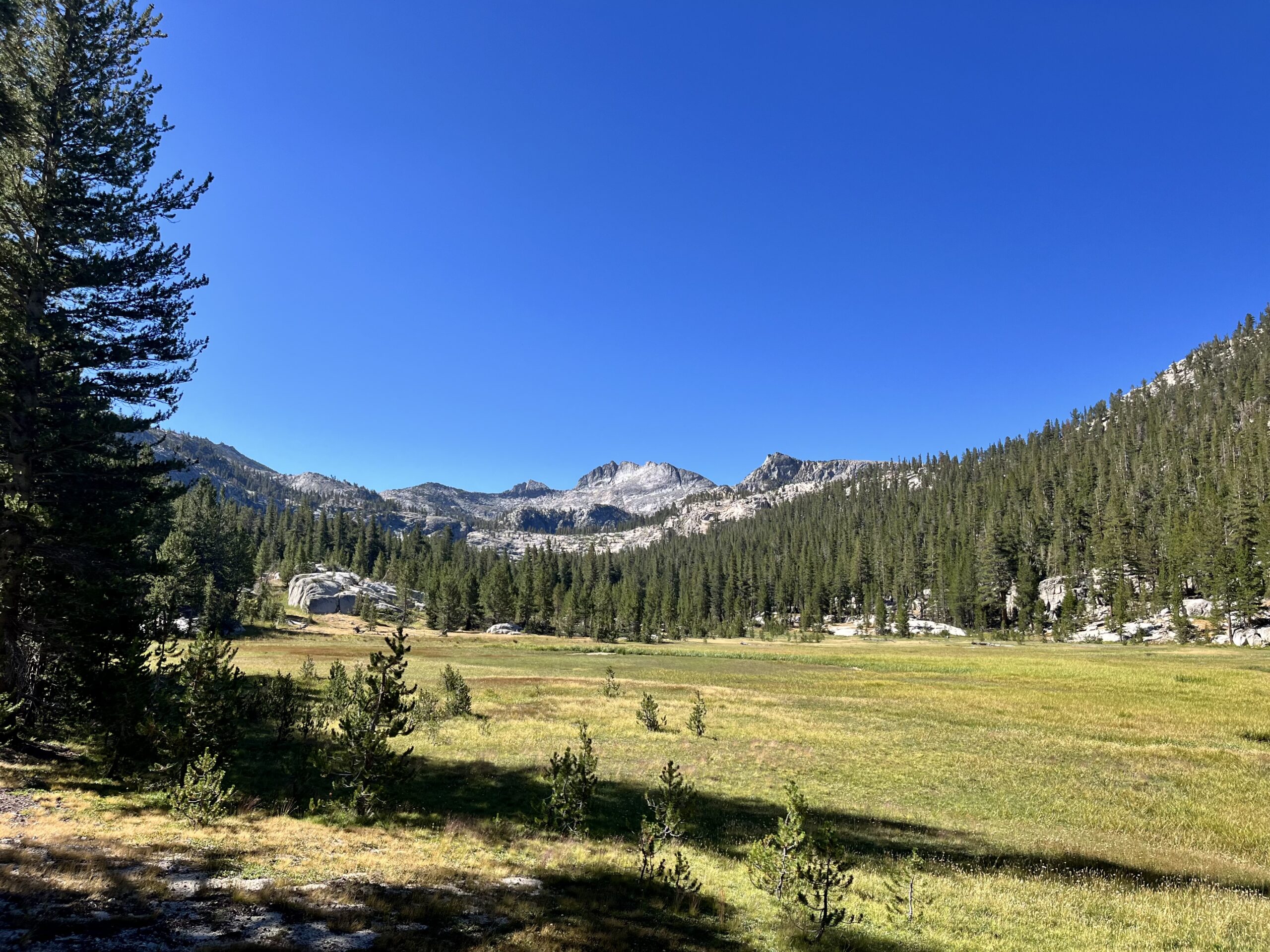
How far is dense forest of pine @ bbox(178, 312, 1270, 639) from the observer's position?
11050 centimetres

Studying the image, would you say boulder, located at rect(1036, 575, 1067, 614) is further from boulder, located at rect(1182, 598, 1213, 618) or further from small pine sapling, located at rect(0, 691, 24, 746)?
small pine sapling, located at rect(0, 691, 24, 746)

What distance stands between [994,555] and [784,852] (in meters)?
157

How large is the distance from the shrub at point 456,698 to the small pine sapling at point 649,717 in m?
9.76

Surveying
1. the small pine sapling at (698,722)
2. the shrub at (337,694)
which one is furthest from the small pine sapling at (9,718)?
the small pine sapling at (698,722)

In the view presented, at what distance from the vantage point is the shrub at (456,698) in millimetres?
31672

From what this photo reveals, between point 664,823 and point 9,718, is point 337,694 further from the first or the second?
point 664,823

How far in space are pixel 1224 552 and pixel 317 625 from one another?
154m

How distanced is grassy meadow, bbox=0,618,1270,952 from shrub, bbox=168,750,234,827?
1.84 ft

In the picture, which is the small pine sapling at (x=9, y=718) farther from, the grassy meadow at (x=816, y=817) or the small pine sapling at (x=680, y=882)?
the small pine sapling at (x=680, y=882)

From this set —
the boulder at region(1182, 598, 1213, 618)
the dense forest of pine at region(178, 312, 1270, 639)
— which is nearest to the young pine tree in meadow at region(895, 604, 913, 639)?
the dense forest of pine at region(178, 312, 1270, 639)

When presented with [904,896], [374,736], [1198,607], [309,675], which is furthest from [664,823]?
[1198,607]

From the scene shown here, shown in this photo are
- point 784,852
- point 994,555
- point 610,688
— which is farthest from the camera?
point 994,555

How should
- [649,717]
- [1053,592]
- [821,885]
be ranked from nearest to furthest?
[821,885] < [649,717] < [1053,592]

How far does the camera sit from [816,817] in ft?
58.6
